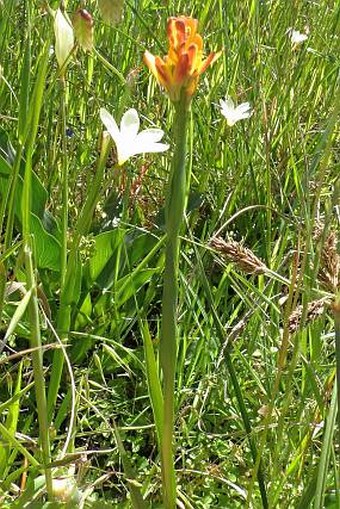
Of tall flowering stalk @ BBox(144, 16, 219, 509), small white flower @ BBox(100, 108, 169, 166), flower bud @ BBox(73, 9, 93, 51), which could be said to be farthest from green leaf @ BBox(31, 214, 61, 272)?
tall flowering stalk @ BBox(144, 16, 219, 509)

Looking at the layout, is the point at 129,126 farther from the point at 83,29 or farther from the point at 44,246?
the point at 44,246

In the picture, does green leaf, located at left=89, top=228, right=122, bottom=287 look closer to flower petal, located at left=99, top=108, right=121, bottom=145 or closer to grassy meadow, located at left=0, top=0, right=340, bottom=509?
grassy meadow, located at left=0, top=0, right=340, bottom=509

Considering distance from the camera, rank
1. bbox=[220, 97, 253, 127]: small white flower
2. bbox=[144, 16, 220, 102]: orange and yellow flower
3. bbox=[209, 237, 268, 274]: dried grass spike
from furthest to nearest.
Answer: bbox=[220, 97, 253, 127]: small white flower → bbox=[209, 237, 268, 274]: dried grass spike → bbox=[144, 16, 220, 102]: orange and yellow flower

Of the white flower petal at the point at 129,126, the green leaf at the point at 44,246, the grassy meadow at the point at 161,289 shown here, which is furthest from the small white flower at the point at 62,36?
the green leaf at the point at 44,246

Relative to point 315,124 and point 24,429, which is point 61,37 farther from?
point 315,124

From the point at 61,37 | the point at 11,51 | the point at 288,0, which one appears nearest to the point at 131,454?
the point at 61,37

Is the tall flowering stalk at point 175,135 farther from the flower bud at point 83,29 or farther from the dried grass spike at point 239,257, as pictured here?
the flower bud at point 83,29

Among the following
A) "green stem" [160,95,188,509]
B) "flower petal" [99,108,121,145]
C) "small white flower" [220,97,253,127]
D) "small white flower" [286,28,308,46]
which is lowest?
"green stem" [160,95,188,509]
